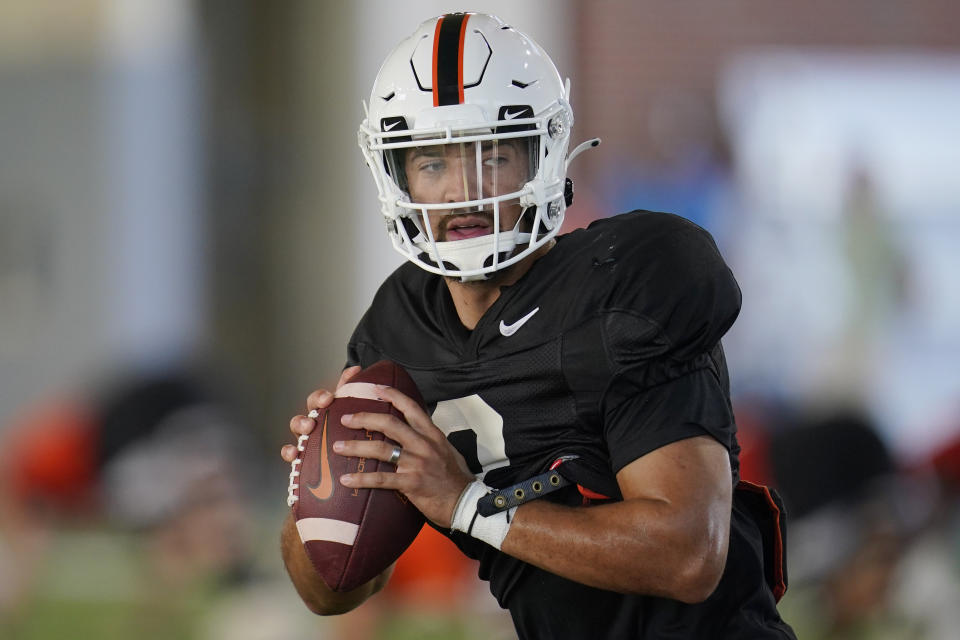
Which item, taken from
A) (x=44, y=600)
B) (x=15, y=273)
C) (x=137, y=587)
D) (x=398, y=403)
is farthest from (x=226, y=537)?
(x=15, y=273)

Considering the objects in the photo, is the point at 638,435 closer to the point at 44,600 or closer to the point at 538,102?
the point at 538,102

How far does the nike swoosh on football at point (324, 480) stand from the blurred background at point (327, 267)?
253 cm

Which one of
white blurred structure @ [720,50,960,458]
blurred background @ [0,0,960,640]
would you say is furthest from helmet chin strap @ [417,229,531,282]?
white blurred structure @ [720,50,960,458]

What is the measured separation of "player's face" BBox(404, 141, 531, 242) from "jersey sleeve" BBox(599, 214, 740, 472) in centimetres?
23

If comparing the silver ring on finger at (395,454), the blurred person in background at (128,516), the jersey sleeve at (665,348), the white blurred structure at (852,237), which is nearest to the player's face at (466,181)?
the jersey sleeve at (665,348)

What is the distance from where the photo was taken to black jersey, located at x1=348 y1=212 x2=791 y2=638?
→ 6.08 ft

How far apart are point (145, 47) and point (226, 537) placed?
12.9 feet

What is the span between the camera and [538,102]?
81.4 inches

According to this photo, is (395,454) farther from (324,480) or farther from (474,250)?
(474,250)

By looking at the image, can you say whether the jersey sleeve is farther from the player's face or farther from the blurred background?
the blurred background

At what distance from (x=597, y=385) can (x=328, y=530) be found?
0.44m

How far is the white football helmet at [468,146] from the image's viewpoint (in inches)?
78.2

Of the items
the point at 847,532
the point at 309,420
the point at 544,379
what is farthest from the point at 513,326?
the point at 847,532

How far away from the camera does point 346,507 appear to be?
6.25 feet
